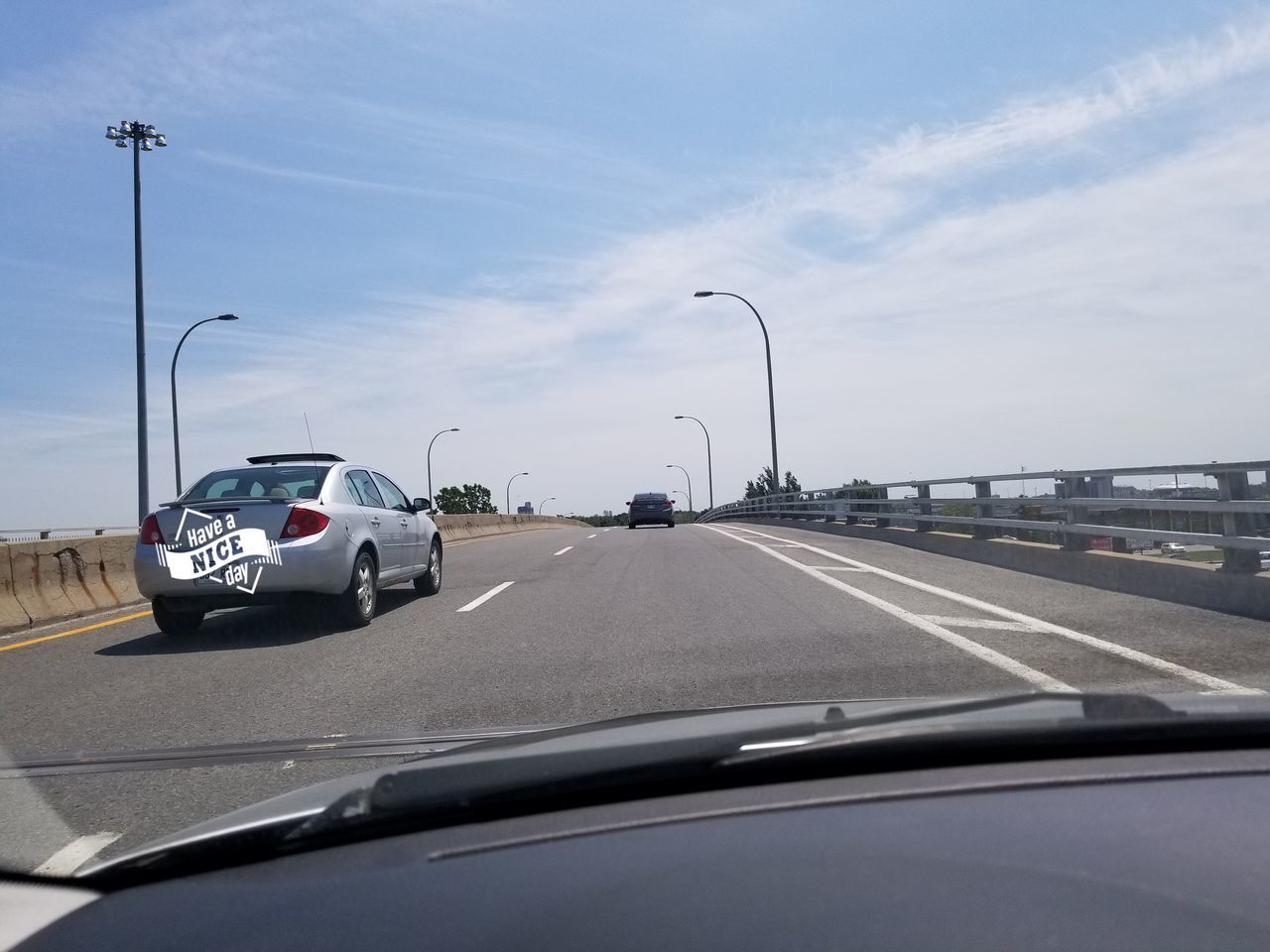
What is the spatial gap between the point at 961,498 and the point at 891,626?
8.47m

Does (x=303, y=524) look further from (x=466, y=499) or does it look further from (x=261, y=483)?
(x=466, y=499)

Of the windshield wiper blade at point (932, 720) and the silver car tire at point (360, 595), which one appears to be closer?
the windshield wiper blade at point (932, 720)

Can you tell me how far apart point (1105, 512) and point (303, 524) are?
29.2 ft

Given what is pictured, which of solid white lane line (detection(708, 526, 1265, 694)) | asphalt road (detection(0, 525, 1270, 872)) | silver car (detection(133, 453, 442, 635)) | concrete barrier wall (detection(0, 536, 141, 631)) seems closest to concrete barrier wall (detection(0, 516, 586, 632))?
concrete barrier wall (detection(0, 536, 141, 631))

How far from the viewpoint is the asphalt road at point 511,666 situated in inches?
187

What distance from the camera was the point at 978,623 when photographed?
334 inches

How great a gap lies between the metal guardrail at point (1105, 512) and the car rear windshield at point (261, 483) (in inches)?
322

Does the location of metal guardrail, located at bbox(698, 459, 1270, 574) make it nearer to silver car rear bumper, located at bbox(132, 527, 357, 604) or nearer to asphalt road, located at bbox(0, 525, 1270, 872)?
asphalt road, located at bbox(0, 525, 1270, 872)

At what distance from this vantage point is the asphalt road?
475 centimetres

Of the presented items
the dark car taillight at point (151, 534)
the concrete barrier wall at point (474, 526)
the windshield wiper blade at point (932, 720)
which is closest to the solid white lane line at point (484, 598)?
the dark car taillight at point (151, 534)

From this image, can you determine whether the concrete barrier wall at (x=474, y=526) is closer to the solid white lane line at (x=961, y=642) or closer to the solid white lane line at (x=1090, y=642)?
the solid white lane line at (x=961, y=642)

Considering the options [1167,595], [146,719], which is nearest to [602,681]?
[146,719]

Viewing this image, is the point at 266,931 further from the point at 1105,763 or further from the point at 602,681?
the point at 602,681

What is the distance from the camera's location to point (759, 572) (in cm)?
1345
